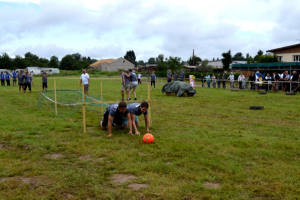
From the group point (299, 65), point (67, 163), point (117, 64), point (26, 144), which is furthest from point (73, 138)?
point (117, 64)

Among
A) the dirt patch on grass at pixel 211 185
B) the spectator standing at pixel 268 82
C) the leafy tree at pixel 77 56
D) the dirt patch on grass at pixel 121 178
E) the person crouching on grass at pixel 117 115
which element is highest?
the leafy tree at pixel 77 56

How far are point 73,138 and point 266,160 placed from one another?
15.4ft

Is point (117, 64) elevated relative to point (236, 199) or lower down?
elevated

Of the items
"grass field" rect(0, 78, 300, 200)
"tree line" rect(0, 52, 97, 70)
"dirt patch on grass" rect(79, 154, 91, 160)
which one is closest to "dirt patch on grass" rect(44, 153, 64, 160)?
"grass field" rect(0, 78, 300, 200)

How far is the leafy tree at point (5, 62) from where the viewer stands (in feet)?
308

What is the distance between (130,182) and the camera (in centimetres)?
439

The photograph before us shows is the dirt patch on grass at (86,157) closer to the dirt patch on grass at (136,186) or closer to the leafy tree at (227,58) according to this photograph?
the dirt patch on grass at (136,186)

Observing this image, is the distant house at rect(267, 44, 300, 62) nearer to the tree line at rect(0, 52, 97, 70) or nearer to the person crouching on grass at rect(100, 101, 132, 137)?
the person crouching on grass at rect(100, 101, 132, 137)

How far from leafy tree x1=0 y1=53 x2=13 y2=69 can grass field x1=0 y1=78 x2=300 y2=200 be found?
319 feet

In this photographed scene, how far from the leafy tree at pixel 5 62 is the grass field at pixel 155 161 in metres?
97.2

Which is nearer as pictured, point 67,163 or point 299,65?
point 67,163

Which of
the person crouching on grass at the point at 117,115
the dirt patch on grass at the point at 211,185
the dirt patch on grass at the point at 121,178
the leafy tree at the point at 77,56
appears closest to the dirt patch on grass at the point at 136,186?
the dirt patch on grass at the point at 121,178

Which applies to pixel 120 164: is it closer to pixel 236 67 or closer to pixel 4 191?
pixel 4 191

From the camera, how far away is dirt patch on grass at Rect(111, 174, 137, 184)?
4459mm
